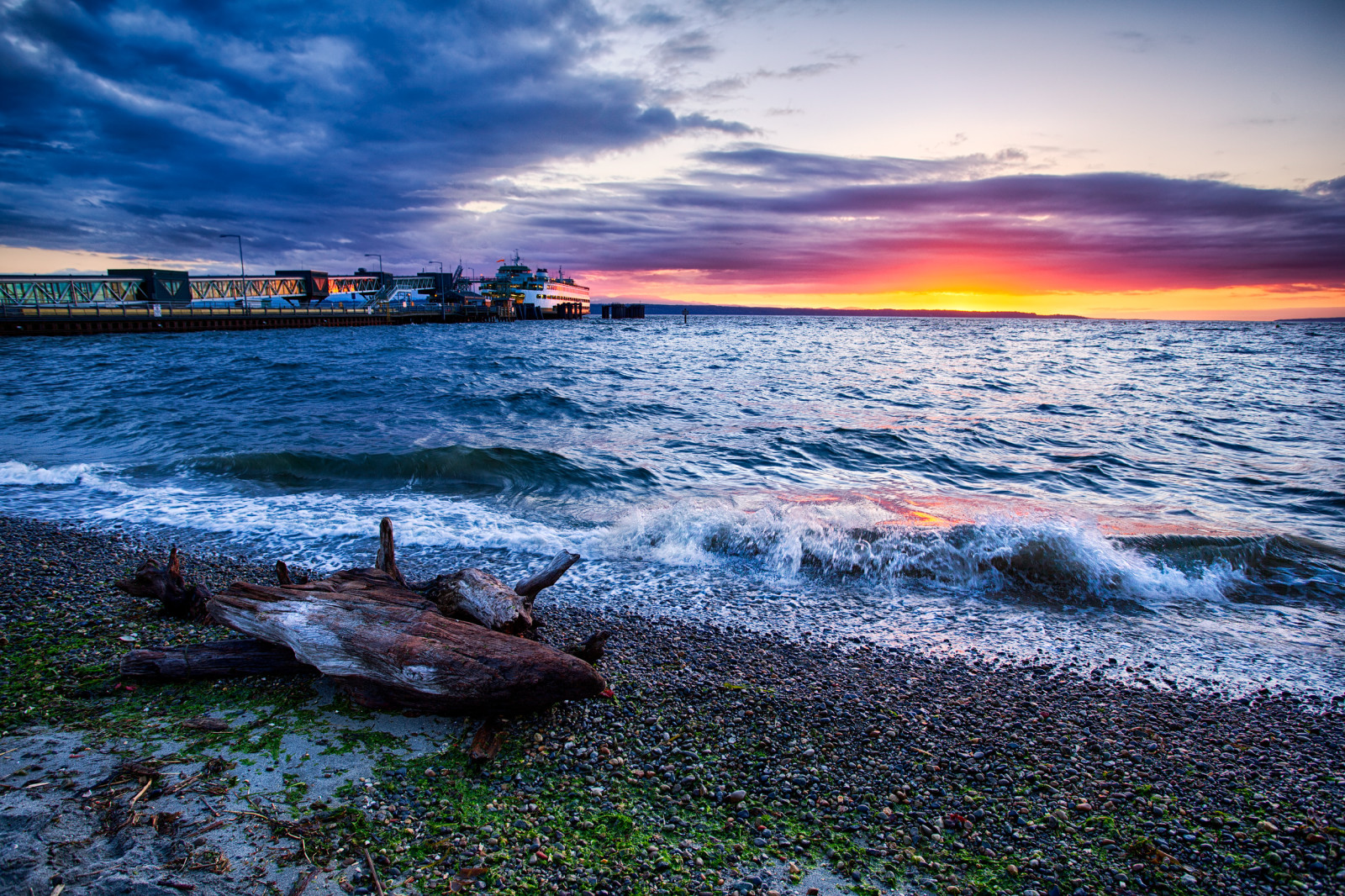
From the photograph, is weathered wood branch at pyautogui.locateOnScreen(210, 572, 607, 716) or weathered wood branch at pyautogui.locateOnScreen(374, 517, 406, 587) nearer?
weathered wood branch at pyautogui.locateOnScreen(210, 572, 607, 716)

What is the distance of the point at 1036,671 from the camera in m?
5.12

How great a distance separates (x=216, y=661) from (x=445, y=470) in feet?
26.4

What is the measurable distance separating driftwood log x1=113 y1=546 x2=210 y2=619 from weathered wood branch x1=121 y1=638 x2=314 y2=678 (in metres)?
1.09

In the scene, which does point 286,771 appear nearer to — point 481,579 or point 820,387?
point 481,579

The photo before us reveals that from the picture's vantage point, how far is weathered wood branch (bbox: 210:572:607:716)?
3799mm

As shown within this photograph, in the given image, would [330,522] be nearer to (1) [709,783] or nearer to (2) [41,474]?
(2) [41,474]

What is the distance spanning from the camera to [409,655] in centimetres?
382

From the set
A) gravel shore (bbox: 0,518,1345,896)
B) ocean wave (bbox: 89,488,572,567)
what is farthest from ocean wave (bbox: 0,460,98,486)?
gravel shore (bbox: 0,518,1345,896)

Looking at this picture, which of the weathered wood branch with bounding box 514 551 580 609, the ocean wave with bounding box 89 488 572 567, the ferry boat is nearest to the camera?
the weathered wood branch with bounding box 514 551 580 609

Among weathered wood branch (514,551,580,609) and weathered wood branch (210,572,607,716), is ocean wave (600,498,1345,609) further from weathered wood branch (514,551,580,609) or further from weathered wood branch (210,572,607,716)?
weathered wood branch (210,572,607,716)

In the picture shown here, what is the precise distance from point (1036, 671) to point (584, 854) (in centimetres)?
420

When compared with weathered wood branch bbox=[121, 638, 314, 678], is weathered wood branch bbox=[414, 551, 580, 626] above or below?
above

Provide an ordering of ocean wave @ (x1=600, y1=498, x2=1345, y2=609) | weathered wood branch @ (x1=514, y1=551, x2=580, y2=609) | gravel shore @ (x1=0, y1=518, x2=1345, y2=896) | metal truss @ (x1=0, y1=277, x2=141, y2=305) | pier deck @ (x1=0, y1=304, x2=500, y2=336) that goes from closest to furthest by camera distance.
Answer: gravel shore @ (x1=0, y1=518, x2=1345, y2=896) → weathered wood branch @ (x1=514, y1=551, x2=580, y2=609) → ocean wave @ (x1=600, y1=498, x2=1345, y2=609) → pier deck @ (x1=0, y1=304, x2=500, y2=336) → metal truss @ (x1=0, y1=277, x2=141, y2=305)

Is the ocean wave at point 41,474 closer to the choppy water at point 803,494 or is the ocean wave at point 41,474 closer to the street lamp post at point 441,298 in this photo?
the choppy water at point 803,494
